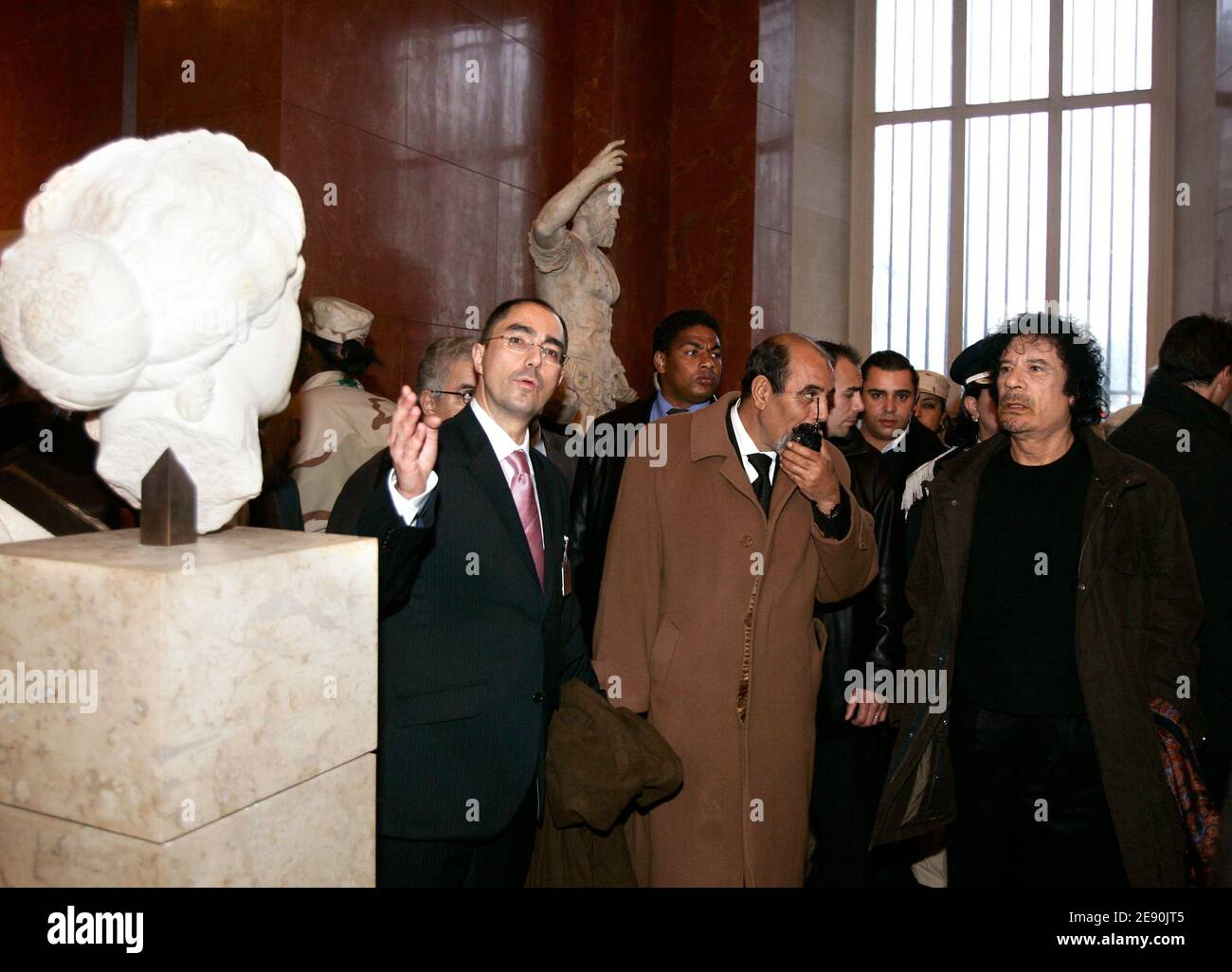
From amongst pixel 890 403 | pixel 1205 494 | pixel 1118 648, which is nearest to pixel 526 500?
pixel 1118 648

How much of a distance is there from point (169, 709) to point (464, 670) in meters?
0.89

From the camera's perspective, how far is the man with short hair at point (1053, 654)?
8.19ft

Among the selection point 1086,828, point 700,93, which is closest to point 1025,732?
point 1086,828

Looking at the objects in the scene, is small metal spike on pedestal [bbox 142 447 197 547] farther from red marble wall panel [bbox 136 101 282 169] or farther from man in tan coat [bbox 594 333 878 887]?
red marble wall panel [bbox 136 101 282 169]

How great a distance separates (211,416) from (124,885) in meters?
0.63

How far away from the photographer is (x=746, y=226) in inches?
300

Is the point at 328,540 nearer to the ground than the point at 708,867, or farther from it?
farther from it

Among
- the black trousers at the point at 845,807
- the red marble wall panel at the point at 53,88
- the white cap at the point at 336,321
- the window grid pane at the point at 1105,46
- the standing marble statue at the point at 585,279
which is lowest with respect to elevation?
the black trousers at the point at 845,807

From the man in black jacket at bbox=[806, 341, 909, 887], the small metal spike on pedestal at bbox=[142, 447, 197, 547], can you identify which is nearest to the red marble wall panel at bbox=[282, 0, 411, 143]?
the man in black jacket at bbox=[806, 341, 909, 887]

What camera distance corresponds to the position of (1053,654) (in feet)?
8.45

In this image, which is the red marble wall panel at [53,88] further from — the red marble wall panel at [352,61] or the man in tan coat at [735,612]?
the man in tan coat at [735,612]

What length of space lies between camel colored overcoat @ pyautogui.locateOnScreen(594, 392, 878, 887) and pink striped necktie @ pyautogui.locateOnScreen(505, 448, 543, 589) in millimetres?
494

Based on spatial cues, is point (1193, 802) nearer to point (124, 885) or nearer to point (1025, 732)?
point (1025, 732)

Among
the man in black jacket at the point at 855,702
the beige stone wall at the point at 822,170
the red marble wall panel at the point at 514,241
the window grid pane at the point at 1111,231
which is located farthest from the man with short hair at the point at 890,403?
the window grid pane at the point at 1111,231
